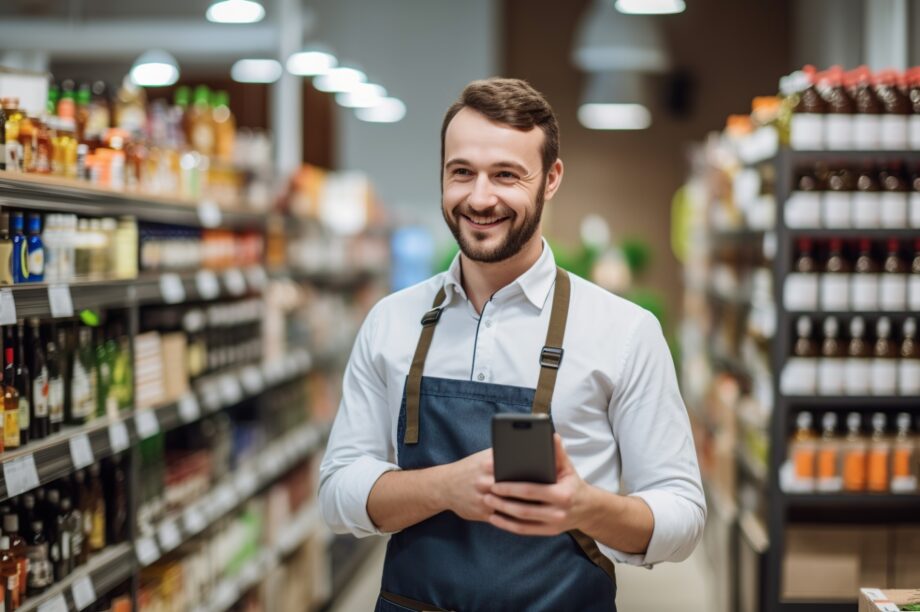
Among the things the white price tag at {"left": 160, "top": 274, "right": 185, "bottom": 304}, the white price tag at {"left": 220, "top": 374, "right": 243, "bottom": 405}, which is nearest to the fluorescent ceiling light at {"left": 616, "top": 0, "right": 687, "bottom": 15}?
the white price tag at {"left": 220, "top": 374, "right": 243, "bottom": 405}

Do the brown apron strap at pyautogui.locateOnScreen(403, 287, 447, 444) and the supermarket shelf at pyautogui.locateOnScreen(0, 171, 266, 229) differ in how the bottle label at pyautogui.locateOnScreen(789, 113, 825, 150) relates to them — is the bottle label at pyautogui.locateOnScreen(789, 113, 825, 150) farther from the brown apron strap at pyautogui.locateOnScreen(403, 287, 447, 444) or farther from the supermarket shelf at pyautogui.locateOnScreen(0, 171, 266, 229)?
the brown apron strap at pyautogui.locateOnScreen(403, 287, 447, 444)

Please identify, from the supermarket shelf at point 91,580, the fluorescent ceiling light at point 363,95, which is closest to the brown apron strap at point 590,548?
the supermarket shelf at point 91,580

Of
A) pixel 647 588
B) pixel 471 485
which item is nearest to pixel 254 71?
pixel 647 588

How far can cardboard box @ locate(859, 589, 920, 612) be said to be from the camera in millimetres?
2399

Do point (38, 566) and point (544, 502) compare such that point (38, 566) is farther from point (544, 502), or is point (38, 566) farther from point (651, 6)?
point (651, 6)

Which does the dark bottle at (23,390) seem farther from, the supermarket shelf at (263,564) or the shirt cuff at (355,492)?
the supermarket shelf at (263,564)

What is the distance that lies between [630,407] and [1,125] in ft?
5.36

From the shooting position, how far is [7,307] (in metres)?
2.46

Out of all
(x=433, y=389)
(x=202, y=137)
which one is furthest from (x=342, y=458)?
(x=202, y=137)

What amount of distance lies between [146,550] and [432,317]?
1735 millimetres

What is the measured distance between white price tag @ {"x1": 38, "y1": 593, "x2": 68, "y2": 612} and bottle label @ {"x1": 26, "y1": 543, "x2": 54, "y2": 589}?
0.16ft

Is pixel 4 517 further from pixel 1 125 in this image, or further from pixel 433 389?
pixel 433 389

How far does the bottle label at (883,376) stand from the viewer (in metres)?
4.55

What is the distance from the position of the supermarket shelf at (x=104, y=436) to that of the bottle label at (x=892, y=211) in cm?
277
